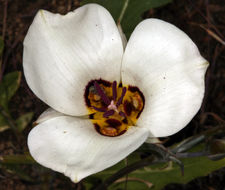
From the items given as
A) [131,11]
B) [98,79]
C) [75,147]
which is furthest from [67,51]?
[131,11]

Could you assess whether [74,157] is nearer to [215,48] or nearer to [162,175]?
[162,175]

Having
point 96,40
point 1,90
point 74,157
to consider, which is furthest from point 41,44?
point 1,90

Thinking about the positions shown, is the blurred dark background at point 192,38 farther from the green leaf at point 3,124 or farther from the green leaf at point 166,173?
the green leaf at point 166,173

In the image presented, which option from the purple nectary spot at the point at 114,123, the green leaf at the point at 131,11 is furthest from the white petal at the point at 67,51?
the green leaf at the point at 131,11

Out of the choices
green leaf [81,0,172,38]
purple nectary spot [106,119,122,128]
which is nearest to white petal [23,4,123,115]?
purple nectary spot [106,119,122,128]

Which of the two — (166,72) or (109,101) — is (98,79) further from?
(166,72)

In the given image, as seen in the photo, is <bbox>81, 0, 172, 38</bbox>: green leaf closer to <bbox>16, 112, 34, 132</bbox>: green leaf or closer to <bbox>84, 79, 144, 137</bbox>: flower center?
<bbox>84, 79, 144, 137</bbox>: flower center
